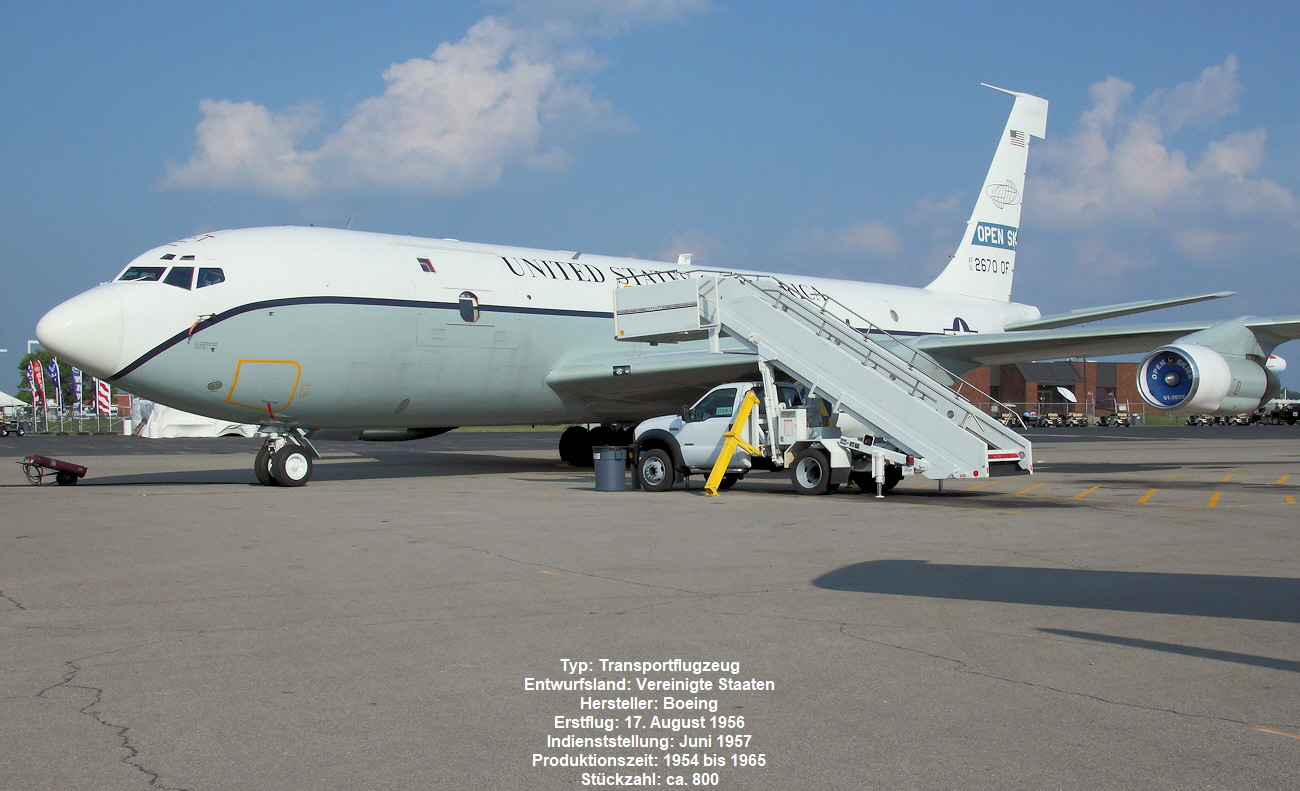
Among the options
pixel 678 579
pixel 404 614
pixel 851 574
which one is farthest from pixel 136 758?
pixel 851 574

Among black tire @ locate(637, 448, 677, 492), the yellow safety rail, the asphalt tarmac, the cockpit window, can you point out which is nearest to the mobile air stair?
the yellow safety rail

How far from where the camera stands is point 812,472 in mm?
16266

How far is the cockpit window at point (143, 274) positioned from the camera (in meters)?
16.6

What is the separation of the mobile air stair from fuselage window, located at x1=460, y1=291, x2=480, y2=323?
2690 millimetres

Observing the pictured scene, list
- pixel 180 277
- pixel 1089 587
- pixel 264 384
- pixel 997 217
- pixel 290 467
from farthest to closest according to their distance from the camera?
pixel 997 217
pixel 290 467
pixel 264 384
pixel 180 277
pixel 1089 587

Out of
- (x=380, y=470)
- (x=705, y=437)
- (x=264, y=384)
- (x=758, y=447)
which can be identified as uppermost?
(x=264, y=384)

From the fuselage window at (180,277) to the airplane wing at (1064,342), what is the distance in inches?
511

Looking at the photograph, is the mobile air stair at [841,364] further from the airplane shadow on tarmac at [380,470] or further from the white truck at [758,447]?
the airplane shadow on tarmac at [380,470]

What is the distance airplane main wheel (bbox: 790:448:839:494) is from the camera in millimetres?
16062

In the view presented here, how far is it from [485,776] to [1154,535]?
29.7ft

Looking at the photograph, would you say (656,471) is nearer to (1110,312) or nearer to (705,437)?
(705,437)

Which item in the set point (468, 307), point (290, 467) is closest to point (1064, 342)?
point (468, 307)

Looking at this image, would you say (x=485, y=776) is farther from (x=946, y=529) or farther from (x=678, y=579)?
(x=946, y=529)

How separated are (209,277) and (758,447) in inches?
355
